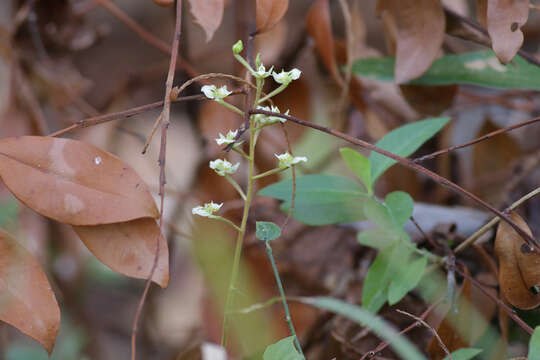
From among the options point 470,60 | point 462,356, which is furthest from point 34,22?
point 462,356

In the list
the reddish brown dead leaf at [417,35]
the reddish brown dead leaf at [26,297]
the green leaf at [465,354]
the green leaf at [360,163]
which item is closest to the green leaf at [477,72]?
the reddish brown dead leaf at [417,35]

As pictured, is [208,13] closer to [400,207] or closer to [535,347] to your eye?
[400,207]

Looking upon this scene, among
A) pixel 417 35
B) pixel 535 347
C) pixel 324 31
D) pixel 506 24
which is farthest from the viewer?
pixel 324 31

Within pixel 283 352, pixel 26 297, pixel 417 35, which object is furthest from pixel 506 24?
pixel 26 297

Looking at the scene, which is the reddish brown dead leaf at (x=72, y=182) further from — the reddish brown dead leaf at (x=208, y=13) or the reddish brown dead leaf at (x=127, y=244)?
the reddish brown dead leaf at (x=208, y=13)

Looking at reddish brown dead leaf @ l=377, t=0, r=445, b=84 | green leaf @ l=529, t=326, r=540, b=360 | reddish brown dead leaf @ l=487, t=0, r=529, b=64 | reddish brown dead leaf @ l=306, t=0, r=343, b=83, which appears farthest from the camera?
reddish brown dead leaf @ l=306, t=0, r=343, b=83

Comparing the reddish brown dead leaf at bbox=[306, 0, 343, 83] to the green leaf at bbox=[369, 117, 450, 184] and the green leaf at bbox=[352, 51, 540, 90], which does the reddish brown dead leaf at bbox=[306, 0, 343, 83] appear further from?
the green leaf at bbox=[369, 117, 450, 184]

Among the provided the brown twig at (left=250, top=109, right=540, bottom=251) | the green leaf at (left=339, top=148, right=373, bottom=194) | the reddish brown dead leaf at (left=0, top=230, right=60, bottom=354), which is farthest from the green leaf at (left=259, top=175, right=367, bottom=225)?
the reddish brown dead leaf at (left=0, top=230, right=60, bottom=354)

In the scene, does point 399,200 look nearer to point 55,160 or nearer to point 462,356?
point 462,356
